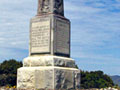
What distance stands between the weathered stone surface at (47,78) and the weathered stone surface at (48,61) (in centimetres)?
29

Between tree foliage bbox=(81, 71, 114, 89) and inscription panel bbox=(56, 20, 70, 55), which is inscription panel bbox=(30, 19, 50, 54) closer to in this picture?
inscription panel bbox=(56, 20, 70, 55)

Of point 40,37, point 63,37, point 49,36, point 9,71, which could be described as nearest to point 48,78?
point 49,36

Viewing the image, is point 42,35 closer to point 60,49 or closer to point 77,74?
point 60,49

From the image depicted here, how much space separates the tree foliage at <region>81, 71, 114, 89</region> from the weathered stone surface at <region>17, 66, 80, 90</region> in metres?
32.1

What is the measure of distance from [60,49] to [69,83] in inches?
70.6

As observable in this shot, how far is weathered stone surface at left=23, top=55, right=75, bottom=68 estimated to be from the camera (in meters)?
13.9

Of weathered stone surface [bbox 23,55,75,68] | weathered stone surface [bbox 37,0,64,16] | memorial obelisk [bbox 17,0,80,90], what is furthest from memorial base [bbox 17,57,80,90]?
weathered stone surface [bbox 37,0,64,16]

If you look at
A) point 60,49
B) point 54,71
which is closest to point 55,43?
point 60,49

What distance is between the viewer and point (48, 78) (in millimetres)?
13703

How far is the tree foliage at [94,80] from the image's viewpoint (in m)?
47.4

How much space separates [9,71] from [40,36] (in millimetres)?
28673

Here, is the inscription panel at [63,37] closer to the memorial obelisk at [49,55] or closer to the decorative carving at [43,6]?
the memorial obelisk at [49,55]

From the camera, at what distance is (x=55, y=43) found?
14.3m

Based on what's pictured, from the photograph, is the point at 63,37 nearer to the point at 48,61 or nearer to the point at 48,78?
the point at 48,61
